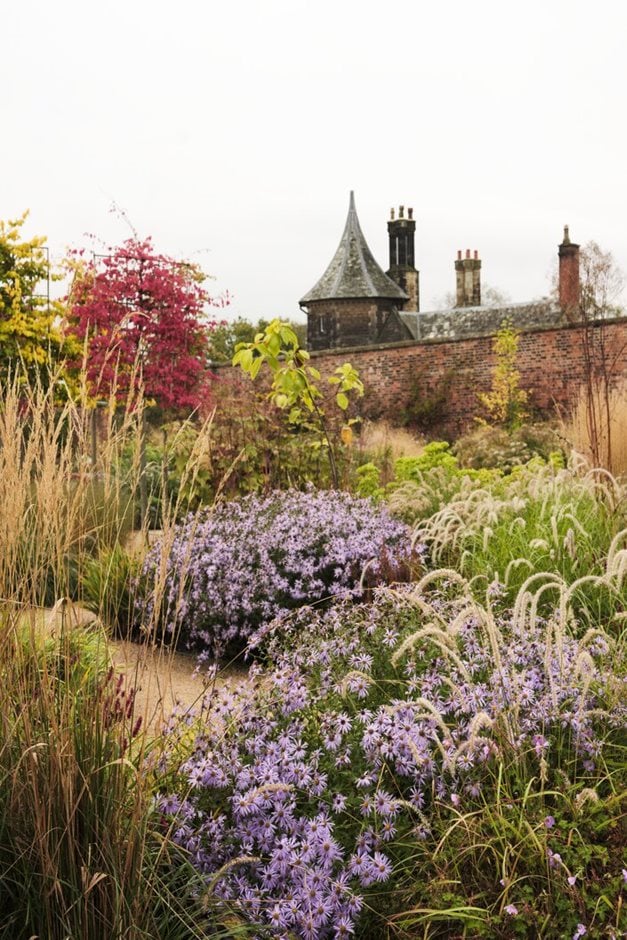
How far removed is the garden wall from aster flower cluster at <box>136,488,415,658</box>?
41.5ft

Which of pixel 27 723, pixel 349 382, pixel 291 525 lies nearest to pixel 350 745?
pixel 27 723

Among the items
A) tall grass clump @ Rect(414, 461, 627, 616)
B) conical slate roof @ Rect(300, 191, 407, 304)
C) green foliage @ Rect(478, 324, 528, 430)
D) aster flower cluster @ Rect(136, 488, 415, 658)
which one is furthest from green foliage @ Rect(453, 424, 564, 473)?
conical slate roof @ Rect(300, 191, 407, 304)

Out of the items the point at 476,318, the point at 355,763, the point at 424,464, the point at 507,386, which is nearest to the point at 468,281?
the point at 476,318

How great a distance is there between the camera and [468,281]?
3647 cm

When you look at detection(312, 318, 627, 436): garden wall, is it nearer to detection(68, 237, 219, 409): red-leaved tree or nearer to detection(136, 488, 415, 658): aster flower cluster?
detection(68, 237, 219, 409): red-leaved tree

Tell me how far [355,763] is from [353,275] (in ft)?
115

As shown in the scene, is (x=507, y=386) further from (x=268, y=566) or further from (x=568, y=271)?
(x=268, y=566)

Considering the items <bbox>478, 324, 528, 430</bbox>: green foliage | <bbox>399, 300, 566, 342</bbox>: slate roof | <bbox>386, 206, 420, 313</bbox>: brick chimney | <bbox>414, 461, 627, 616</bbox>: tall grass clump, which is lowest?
<bbox>414, 461, 627, 616</bbox>: tall grass clump

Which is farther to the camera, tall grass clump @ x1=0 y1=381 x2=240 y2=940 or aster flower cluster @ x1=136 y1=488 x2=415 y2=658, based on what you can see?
aster flower cluster @ x1=136 y1=488 x2=415 y2=658

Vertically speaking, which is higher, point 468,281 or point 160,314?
point 468,281

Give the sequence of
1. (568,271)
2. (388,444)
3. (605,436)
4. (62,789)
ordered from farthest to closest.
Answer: (568,271) < (388,444) < (605,436) < (62,789)

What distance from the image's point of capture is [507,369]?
19297mm

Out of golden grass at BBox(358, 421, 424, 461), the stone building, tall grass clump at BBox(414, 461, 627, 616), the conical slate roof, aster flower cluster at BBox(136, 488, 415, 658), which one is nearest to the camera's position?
tall grass clump at BBox(414, 461, 627, 616)

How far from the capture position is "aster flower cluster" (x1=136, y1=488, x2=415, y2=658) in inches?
197
